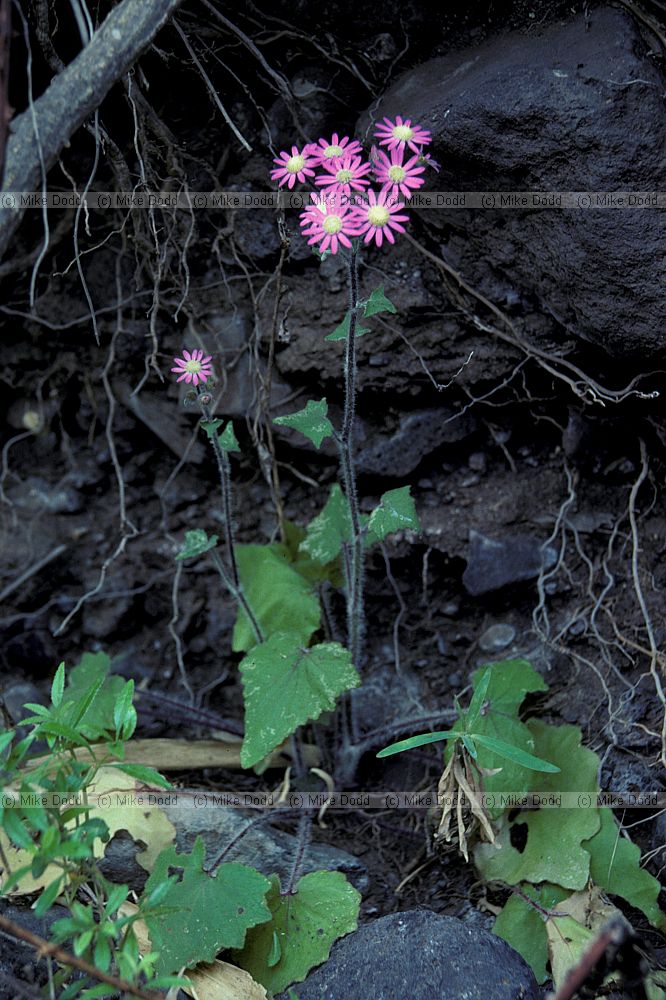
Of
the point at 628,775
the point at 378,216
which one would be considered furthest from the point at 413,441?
the point at 628,775

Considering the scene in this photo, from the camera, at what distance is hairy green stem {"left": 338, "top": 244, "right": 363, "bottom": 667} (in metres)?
2.04

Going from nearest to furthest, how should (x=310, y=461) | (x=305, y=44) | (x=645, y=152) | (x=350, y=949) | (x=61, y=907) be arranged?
(x=350, y=949) < (x=61, y=907) < (x=645, y=152) < (x=305, y=44) < (x=310, y=461)

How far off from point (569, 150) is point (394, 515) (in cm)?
105

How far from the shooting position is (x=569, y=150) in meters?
2.27

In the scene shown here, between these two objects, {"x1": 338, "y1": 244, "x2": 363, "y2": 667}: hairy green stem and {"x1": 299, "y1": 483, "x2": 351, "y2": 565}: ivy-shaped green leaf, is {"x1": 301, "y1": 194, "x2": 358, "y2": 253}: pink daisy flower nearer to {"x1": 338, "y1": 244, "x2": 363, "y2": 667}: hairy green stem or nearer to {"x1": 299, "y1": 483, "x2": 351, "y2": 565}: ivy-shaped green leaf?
{"x1": 338, "y1": 244, "x2": 363, "y2": 667}: hairy green stem

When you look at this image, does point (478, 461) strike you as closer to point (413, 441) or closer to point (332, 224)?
point (413, 441)

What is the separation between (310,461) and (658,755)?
140 centimetres

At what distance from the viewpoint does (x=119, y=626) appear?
3059 millimetres

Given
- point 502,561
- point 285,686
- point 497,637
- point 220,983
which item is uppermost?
point 502,561

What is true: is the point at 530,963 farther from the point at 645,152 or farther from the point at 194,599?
the point at 645,152

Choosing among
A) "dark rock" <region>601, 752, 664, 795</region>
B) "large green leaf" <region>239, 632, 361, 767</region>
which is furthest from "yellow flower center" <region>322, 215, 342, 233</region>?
"dark rock" <region>601, 752, 664, 795</region>

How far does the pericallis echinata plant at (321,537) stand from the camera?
1.99 meters

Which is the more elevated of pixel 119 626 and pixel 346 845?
pixel 119 626

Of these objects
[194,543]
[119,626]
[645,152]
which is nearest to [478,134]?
[645,152]
